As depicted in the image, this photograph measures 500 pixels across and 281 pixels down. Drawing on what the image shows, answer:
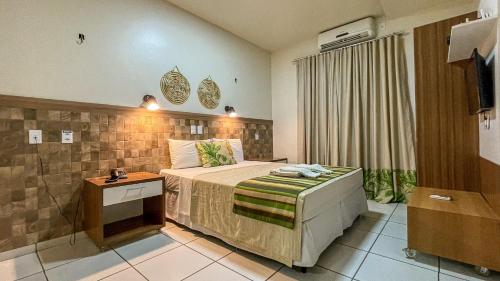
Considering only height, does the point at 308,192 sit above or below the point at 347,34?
below

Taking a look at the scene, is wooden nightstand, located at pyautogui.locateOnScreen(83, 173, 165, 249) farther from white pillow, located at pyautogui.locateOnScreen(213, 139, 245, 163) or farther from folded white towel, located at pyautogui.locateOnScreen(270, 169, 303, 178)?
white pillow, located at pyautogui.locateOnScreen(213, 139, 245, 163)

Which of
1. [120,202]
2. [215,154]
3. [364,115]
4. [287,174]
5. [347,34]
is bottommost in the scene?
[120,202]

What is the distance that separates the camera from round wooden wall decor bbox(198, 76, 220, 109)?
3.40m

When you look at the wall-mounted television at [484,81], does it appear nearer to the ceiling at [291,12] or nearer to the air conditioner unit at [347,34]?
the ceiling at [291,12]

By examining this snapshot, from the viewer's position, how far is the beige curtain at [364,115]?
321 cm

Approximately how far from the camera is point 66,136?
215 centimetres

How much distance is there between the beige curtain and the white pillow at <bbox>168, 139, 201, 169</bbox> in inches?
82.6

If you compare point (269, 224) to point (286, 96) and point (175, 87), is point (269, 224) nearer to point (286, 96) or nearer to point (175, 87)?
point (175, 87)

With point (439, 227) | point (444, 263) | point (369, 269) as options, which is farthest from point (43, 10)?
point (444, 263)

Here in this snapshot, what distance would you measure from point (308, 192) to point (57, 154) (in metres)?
2.28

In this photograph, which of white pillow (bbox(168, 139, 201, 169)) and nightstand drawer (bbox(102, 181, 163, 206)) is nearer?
nightstand drawer (bbox(102, 181, 163, 206))

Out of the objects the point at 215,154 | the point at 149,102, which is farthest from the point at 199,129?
the point at 149,102

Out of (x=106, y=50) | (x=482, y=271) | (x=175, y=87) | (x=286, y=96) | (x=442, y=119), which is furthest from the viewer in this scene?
(x=286, y=96)

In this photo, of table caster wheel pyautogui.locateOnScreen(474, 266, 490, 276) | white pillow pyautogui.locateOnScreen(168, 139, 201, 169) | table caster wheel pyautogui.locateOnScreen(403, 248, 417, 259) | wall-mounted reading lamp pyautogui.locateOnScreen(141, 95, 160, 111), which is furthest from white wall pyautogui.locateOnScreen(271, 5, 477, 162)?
table caster wheel pyautogui.locateOnScreen(474, 266, 490, 276)
